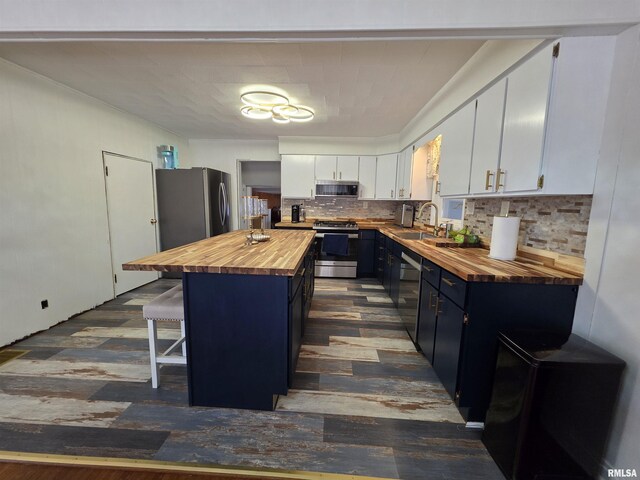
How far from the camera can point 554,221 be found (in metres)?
1.75

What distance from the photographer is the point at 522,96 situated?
158 cm

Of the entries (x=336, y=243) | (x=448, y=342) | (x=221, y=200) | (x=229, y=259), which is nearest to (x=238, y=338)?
(x=229, y=259)

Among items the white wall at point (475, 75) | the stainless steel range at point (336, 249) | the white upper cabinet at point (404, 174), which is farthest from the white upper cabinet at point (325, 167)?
the white wall at point (475, 75)

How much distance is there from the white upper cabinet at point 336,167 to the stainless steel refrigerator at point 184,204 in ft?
6.10

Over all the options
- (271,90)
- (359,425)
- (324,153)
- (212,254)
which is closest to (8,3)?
(212,254)

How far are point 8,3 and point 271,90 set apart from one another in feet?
6.10

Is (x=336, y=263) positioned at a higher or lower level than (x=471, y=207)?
lower

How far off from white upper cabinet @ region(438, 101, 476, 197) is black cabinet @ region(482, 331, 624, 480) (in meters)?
1.36

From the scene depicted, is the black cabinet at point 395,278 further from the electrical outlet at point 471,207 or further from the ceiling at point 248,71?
the ceiling at point 248,71

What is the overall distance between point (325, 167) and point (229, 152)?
1.95m

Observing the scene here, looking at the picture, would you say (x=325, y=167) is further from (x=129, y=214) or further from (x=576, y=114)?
(x=576, y=114)

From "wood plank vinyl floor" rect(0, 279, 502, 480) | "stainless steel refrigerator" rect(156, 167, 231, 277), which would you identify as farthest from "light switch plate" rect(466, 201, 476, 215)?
"stainless steel refrigerator" rect(156, 167, 231, 277)

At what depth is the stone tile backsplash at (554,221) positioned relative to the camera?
1559 mm

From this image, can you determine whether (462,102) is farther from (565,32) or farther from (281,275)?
(281,275)
